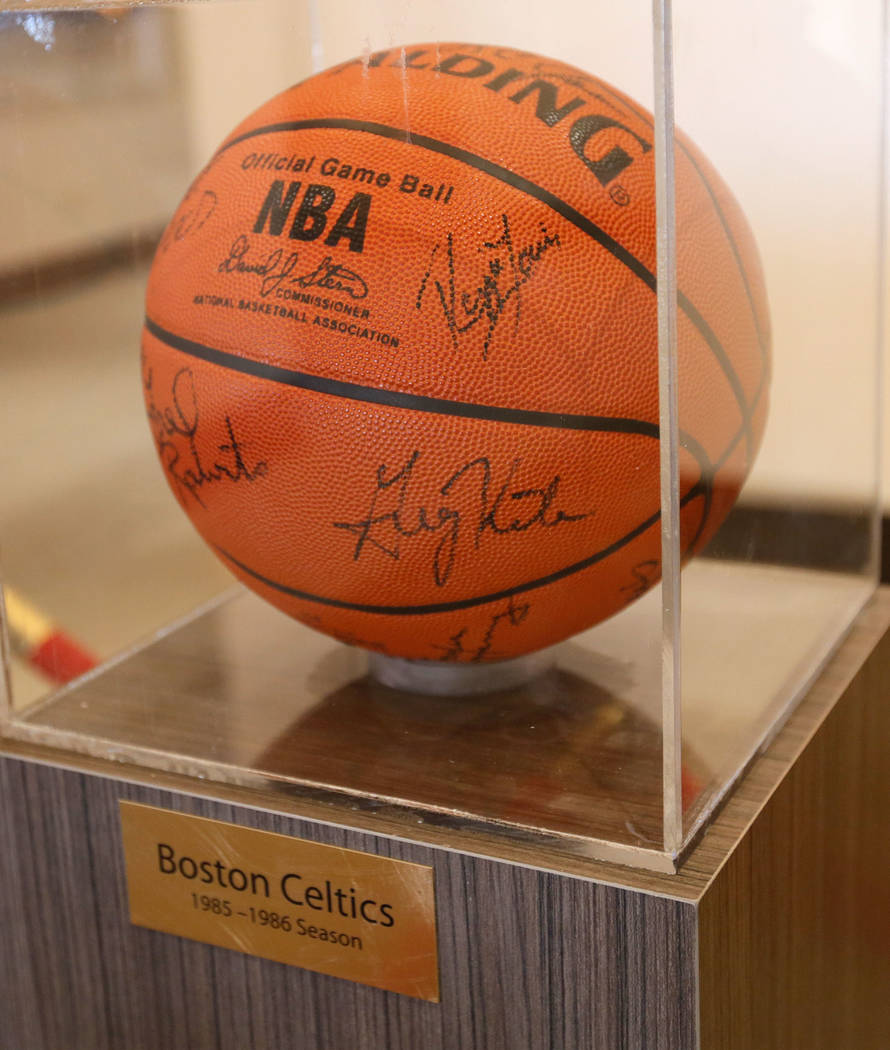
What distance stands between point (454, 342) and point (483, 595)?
0.16 metres

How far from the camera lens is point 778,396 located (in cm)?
96

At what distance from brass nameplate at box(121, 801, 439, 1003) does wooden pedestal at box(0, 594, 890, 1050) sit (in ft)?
0.03

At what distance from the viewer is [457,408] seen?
74 centimetres

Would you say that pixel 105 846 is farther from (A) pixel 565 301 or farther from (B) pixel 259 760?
(A) pixel 565 301

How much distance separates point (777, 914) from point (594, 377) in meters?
0.36

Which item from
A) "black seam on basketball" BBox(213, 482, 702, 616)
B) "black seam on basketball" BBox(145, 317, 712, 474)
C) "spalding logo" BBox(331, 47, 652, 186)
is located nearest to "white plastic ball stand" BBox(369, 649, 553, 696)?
"black seam on basketball" BBox(213, 482, 702, 616)

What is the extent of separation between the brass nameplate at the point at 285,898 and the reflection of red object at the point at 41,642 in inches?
7.1

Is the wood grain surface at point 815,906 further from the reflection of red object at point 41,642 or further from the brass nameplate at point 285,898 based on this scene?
the reflection of red object at point 41,642
